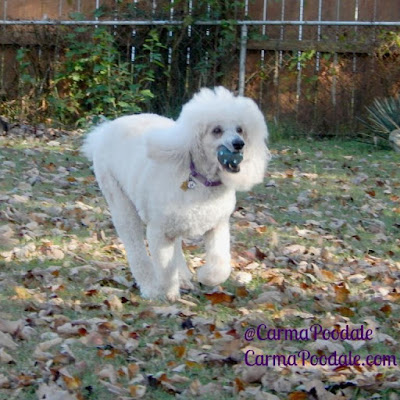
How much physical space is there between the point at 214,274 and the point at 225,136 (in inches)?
31.6

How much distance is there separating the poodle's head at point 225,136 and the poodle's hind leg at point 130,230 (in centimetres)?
77

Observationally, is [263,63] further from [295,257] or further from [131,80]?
[295,257]

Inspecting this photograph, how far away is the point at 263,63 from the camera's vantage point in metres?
12.9

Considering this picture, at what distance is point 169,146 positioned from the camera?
4.74 m

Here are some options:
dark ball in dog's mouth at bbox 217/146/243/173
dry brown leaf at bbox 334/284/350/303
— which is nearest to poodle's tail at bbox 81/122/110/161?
dark ball in dog's mouth at bbox 217/146/243/173

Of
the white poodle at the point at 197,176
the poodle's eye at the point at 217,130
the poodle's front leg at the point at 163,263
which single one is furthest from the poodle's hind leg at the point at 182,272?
the poodle's eye at the point at 217,130

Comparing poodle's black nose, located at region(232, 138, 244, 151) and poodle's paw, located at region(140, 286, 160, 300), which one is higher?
poodle's black nose, located at region(232, 138, 244, 151)

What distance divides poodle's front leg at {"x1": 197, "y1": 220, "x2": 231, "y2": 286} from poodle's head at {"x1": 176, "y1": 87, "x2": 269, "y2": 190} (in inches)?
12.2

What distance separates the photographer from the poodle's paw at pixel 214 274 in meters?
4.87

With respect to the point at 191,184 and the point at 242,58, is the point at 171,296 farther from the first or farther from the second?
the point at 242,58

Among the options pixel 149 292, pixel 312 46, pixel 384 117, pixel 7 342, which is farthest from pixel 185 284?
pixel 312 46

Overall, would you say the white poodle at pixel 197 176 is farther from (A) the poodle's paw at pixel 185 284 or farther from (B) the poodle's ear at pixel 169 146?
(A) the poodle's paw at pixel 185 284

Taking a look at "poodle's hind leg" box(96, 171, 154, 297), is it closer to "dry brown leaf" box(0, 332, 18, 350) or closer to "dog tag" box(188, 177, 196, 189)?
"dog tag" box(188, 177, 196, 189)

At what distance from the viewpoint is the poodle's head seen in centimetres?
464
